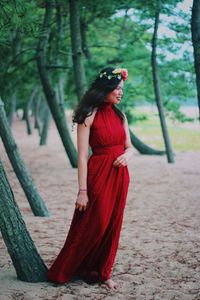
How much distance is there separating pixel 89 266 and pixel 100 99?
1668 mm

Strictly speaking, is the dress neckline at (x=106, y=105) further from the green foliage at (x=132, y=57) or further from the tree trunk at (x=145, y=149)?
the tree trunk at (x=145, y=149)

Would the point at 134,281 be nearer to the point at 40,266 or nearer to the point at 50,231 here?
the point at 40,266

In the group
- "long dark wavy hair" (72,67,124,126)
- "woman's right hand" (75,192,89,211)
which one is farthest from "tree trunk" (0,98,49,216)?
"woman's right hand" (75,192,89,211)

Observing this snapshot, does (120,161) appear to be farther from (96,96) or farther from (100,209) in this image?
(96,96)

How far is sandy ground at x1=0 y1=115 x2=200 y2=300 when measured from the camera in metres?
4.24

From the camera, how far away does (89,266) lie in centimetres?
442

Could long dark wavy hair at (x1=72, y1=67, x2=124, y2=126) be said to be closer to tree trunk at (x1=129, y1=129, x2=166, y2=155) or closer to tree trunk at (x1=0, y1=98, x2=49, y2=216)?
tree trunk at (x1=0, y1=98, x2=49, y2=216)

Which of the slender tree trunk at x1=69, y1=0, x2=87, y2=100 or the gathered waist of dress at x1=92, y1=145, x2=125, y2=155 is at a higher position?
the slender tree trunk at x1=69, y1=0, x2=87, y2=100

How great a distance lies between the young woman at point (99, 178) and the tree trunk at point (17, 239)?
21 cm

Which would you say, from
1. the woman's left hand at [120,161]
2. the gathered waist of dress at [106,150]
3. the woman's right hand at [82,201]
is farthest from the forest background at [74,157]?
the woman's left hand at [120,161]

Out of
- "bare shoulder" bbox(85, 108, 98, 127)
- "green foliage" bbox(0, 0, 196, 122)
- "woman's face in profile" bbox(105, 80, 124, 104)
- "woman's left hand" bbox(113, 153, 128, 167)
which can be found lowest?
"woman's left hand" bbox(113, 153, 128, 167)

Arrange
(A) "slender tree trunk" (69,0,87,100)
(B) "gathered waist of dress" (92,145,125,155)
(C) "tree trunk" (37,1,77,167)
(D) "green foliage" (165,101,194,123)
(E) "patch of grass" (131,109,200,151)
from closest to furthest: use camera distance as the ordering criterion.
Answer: (B) "gathered waist of dress" (92,145,125,155), (A) "slender tree trunk" (69,0,87,100), (C) "tree trunk" (37,1,77,167), (D) "green foliage" (165,101,194,123), (E) "patch of grass" (131,109,200,151)

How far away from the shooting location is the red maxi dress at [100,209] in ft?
13.7

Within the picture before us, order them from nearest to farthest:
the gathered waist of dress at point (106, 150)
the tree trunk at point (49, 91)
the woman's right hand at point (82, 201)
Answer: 1. the woman's right hand at point (82, 201)
2. the gathered waist of dress at point (106, 150)
3. the tree trunk at point (49, 91)
